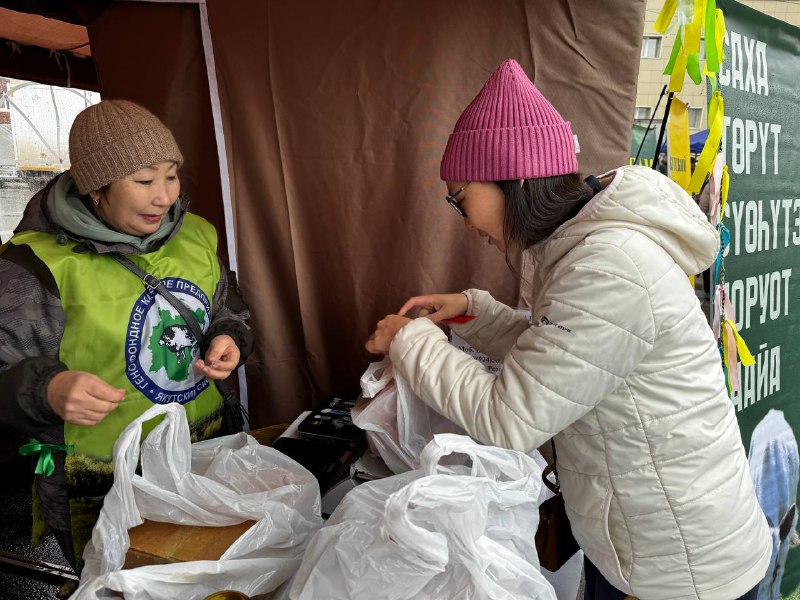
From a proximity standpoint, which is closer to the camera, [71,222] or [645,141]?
[71,222]

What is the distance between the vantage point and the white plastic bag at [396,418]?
46.2 inches

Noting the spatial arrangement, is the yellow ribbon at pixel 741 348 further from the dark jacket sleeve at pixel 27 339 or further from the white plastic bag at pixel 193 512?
the dark jacket sleeve at pixel 27 339

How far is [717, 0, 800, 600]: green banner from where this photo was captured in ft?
5.92

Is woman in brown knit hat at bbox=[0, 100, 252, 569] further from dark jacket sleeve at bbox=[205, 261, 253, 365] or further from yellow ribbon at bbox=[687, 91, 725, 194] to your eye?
yellow ribbon at bbox=[687, 91, 725, 194]

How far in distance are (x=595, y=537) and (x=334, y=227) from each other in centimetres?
129

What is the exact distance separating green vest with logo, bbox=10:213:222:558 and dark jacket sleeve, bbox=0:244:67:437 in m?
0.03

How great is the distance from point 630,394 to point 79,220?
1.27 m

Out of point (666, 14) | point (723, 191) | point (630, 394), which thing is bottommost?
point (630, 394)

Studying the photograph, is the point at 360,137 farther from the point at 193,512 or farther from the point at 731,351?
the point at 731,351

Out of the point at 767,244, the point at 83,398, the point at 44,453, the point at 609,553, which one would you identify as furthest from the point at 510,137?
the point at 767,244

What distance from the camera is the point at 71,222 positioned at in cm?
130

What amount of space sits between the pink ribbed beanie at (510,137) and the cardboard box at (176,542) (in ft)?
2.78

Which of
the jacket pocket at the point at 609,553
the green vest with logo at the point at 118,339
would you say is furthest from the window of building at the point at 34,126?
the jacket pocket at the point at 609,553

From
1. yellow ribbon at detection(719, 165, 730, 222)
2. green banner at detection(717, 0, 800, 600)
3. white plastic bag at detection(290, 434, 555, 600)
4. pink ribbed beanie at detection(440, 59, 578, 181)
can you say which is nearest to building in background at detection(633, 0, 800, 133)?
green banner at detection(717, 0, 800, 600)
